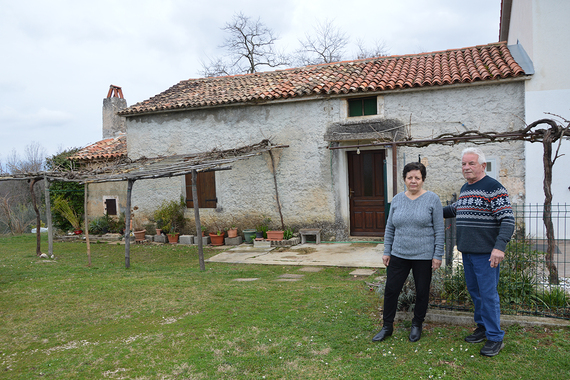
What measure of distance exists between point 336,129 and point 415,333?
7.15 m

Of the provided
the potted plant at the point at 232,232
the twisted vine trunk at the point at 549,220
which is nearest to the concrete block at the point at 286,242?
the potted plant at the point at 232,232

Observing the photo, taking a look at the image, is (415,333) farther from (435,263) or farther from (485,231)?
(485,231)

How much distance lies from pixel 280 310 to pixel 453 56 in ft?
30.1

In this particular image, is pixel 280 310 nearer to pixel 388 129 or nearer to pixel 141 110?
pixel 388 129

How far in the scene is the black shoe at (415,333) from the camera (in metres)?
3.63

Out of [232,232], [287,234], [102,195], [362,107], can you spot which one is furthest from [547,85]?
[102,195]

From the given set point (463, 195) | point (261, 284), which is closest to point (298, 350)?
point (463, 195)

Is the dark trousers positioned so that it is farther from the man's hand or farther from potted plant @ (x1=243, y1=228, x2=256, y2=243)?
potted plant @ (x1=243, y1=228, x2=256, y2=243)

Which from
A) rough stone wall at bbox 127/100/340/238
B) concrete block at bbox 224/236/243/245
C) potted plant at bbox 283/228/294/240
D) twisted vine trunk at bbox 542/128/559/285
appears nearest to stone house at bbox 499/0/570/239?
rough stone wall at bbox 127/100/340/238

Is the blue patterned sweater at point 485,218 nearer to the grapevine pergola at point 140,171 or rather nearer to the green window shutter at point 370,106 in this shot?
the grapevine pergola at point 140,171

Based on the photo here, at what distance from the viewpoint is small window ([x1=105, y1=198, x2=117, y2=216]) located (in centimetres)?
1345

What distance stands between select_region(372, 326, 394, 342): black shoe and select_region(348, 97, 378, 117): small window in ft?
23.4

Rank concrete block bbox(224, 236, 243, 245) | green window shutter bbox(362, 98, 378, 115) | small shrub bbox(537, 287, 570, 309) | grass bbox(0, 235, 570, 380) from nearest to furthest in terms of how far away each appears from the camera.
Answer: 1. grass bbox(0, 235, 570, 380)
2. small shrub bbox(537, 287, 570, 309)
3. green window shutter bbox(362, 98, 378, 115)
4. concrete block bbox(224, 236, 243, 245)

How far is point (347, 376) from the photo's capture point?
10.3 ft
